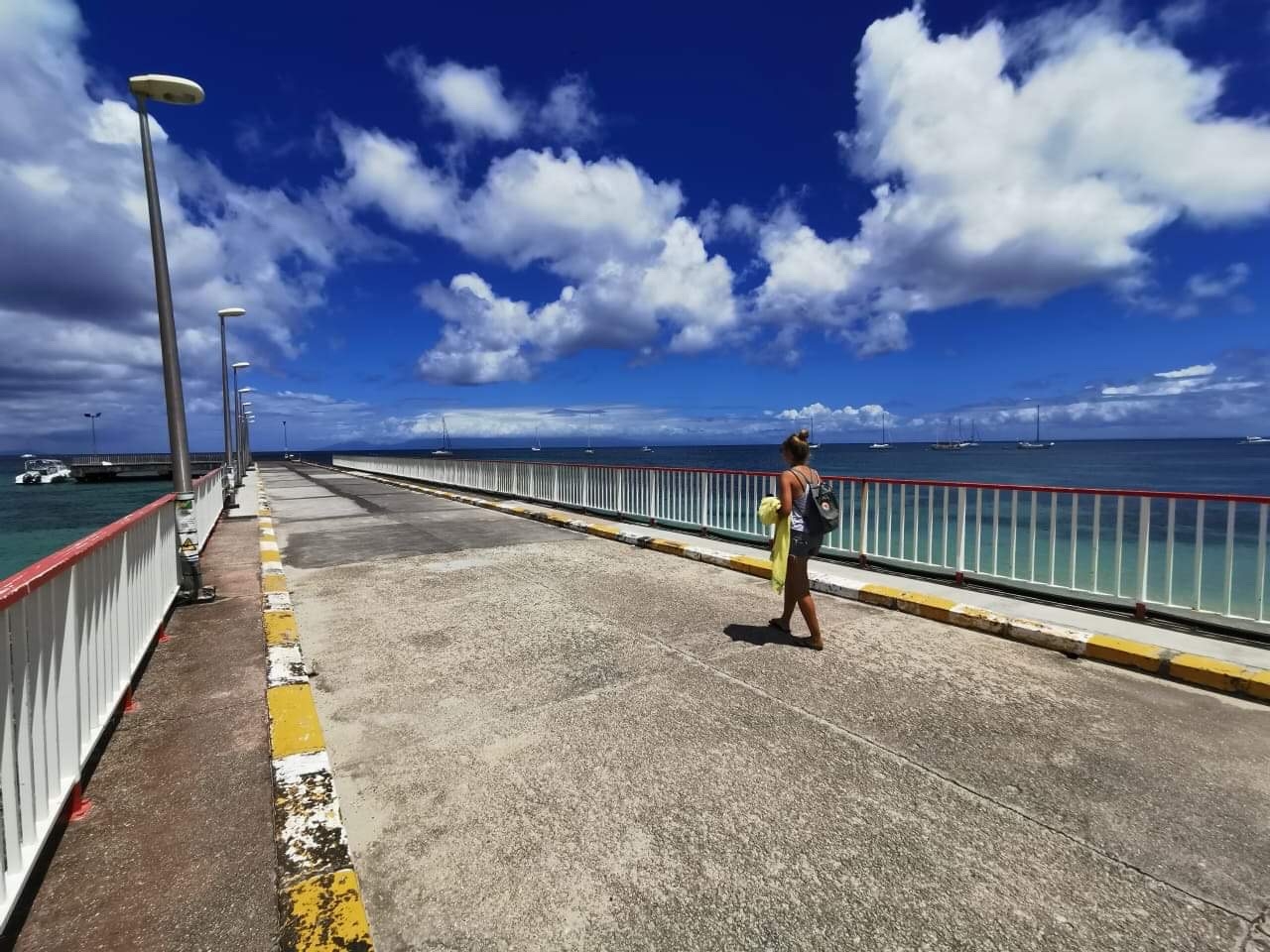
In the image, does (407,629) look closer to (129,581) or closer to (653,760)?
(129,581)

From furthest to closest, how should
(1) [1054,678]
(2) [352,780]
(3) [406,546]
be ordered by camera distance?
(3) [406,546]
(1) [1054,678]
(2) [352,780]

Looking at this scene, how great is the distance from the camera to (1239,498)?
5473 mm

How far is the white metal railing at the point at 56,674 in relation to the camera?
250 cm

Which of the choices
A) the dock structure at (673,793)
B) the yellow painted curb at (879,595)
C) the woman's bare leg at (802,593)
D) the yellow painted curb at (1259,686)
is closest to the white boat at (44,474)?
the dock structure at (673,793)

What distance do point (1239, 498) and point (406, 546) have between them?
33.3 feet

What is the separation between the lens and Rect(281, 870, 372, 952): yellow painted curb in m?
2.18

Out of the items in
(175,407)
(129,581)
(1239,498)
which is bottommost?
(129,581)

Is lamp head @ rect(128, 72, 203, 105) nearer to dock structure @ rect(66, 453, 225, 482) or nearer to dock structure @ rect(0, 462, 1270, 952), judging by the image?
dock structure @ rect(0, 462, 1270, 952)

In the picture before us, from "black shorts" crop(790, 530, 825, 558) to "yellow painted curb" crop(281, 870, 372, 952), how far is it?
369 centimetres

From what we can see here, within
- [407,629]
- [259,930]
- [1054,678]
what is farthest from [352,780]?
[1054,678]

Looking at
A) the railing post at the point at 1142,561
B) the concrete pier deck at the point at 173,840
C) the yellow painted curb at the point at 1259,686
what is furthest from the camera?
the railing post at the point at 1142,561

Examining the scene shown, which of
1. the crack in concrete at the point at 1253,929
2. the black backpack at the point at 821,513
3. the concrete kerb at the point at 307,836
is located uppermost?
the black backpack at the point at 821,513

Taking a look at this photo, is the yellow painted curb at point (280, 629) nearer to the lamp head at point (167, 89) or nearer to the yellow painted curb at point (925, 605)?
the yellow painted curb at point (925, 605)

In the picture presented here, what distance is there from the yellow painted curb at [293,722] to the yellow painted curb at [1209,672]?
562 centimetres
